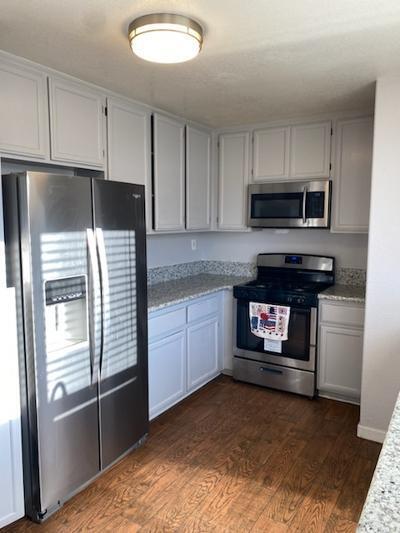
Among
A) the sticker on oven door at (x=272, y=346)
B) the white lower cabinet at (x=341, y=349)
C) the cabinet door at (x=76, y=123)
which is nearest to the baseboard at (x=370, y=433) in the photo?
the white lower cabinet at (x=341, y=349)

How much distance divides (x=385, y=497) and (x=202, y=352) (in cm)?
262

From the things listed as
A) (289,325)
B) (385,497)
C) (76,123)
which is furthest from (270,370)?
(385,497)

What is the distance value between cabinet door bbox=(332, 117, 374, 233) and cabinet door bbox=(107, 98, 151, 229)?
1565 mm

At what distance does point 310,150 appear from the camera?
3.38 metres

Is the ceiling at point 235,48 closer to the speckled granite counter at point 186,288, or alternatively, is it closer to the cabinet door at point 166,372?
the speckled granite counter at point 186,288

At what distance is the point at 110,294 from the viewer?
2.19 meters

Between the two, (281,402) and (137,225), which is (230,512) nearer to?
(281,402)

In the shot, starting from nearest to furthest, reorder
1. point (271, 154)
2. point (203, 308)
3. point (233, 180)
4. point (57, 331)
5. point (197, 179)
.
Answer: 1. point (57, 331)
2. point (203, 308)
3. point (271, 154)
4. point (197, 179)
5. point (233, 180)

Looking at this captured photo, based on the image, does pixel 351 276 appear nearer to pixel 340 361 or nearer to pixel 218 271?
pixel 340 361

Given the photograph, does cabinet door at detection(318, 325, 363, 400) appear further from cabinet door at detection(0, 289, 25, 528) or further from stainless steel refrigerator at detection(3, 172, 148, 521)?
cabinet door at detection(0, 289, 25, 528)

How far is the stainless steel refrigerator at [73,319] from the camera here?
71.9 inches

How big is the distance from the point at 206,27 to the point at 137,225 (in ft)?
3.59

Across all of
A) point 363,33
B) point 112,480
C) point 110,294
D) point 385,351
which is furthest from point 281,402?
point 363,33

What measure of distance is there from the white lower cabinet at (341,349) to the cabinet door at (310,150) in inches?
45.5
